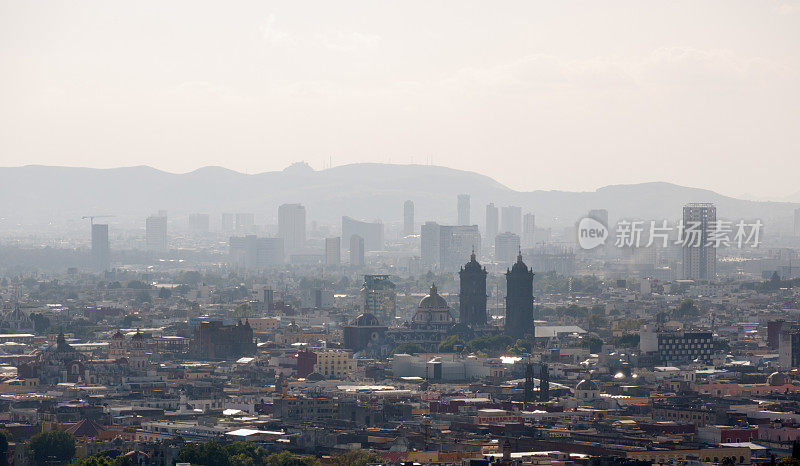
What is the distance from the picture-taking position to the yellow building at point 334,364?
121 metres

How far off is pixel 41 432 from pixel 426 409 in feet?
60.7

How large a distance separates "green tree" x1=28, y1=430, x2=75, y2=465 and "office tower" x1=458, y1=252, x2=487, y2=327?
7046 centimetres

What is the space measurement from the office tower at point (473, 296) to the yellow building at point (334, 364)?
23.7 metres

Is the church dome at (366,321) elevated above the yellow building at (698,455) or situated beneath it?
elevated above

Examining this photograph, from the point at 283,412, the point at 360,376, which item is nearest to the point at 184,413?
the point at 283,412

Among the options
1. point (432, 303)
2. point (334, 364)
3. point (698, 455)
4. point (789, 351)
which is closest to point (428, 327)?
point (432, 303)

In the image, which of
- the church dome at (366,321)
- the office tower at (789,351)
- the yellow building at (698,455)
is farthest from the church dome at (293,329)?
the yellow building at (698,455)

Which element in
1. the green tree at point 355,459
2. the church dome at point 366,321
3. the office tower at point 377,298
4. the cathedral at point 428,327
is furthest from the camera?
the office tower at point 377,298

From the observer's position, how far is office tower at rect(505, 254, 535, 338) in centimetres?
14438

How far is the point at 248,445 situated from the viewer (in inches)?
2968

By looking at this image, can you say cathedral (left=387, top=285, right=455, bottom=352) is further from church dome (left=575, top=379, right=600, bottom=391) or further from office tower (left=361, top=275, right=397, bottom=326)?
church dome (left=575, top=379, right=600, bottom=391)

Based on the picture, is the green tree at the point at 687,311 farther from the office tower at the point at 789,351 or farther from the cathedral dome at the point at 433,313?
the office tower at the point at 789,351

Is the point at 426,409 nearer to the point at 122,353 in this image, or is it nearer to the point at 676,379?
the point at 676,379

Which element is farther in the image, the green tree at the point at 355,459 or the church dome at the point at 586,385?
the church dome at the point at 586,385
